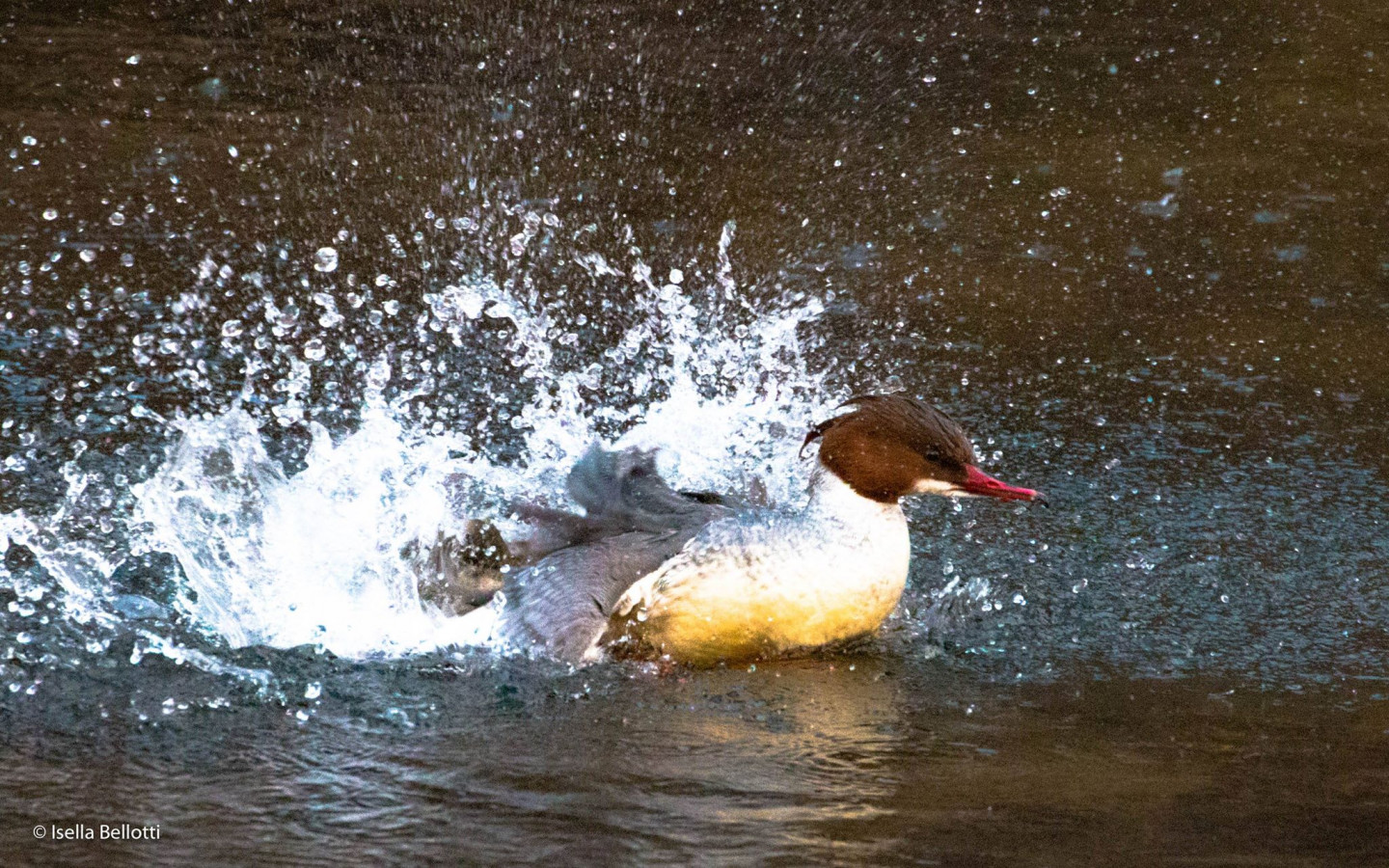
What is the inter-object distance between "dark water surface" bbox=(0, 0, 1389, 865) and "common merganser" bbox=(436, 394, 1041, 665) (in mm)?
114

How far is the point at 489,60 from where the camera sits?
1009 centimetres

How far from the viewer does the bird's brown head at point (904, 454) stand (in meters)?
4.45

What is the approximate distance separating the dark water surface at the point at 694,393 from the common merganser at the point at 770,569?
11cm

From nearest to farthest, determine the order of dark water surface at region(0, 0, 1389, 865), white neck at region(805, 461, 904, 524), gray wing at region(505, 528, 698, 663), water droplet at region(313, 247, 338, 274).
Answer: dark water surface at region(0, 0, 1389, 865) < gray wing at region(505, 528, 698, 663) < white neck at region(805, 461, 904, 524) < water droplet at region(313, 247, 338, 274)

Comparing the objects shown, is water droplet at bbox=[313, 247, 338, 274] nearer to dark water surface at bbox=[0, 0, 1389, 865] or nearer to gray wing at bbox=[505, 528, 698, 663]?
dark water surface at bbox=[0, 0, 1389, 865]

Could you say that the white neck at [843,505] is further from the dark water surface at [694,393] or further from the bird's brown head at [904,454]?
the dark water surface at [694,393]

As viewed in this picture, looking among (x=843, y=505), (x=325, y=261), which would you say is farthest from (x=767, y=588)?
(x=325, y=261)

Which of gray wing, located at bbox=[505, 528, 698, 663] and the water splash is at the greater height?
the water splash

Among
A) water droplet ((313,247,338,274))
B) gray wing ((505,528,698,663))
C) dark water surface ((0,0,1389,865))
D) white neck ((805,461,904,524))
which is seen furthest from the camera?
water droplet ((313,247,338,274))

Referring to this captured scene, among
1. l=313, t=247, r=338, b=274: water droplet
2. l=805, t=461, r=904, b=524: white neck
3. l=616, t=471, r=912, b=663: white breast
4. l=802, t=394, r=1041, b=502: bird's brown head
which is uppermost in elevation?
l=313, t=247, r=338, b=274: water droplet

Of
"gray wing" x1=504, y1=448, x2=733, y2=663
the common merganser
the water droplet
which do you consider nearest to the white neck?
the common merganser

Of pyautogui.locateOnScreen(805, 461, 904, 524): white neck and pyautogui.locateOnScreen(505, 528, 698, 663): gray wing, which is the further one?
pyautogui.locateOnScreen(805, 461, 904, 524): white neck

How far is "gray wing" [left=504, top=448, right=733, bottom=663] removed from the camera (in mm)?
4391

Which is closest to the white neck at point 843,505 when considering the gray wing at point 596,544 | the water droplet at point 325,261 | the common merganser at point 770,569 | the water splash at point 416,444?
the common merganser at point 770,569
